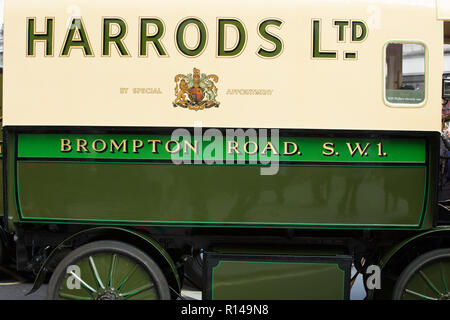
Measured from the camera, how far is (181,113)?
2963 mm

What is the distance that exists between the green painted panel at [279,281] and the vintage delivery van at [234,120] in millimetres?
10

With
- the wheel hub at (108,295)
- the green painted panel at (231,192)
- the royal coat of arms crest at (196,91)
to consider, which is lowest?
the wheel hub at (108,295)

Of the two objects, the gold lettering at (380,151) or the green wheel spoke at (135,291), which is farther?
the green wheel spoke at (135,291)

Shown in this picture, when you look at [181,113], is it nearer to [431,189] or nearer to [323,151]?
[323,151]

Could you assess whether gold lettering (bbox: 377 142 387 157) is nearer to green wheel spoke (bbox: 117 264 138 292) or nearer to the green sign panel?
the green sign panel

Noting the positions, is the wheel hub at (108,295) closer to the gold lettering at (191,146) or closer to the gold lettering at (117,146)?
the gold lettering at (117,146)

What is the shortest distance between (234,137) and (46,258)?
5.91 ft

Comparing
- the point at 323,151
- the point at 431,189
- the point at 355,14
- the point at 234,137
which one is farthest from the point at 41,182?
the point at 431,189

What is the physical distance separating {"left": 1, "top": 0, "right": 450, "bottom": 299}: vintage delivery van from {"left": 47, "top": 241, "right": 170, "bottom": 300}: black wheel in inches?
9.5

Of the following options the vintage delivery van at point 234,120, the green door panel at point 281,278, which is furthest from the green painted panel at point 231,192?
the green door panel at point 281,278

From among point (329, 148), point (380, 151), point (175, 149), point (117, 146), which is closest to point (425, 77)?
point (380, 151)

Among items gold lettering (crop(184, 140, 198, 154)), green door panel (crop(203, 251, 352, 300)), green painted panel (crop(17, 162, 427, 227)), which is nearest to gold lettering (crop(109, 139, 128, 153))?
green painted panel (crop(17, 162, 427, 227))

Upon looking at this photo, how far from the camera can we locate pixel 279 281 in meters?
3.04

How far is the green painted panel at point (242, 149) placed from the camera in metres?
2.98
